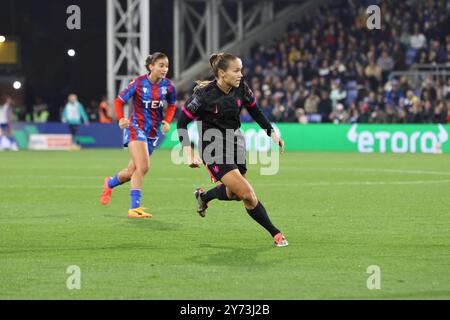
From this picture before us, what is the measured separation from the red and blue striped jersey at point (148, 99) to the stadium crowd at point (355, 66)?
66.0 ft

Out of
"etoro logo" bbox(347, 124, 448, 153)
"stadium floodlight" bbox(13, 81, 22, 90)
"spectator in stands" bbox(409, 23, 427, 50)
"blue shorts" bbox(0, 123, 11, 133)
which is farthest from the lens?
"stadium floodlight" bbox(13, 81, 22, 90)

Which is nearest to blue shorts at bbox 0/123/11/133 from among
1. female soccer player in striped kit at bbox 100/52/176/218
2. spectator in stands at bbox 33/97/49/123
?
spectator in stands at bbox 33/97/49/123

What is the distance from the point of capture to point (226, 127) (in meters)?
10.9

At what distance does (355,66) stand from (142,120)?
78.7 feet

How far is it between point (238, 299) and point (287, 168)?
1696cm

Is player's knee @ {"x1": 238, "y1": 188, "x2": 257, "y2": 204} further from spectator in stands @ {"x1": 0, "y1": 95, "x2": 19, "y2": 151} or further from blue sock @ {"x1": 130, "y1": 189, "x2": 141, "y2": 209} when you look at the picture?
spectator in stands @ {"x1": 0, "y1": 95, "x2": 19, "y2": 151}

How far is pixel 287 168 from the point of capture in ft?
80.5

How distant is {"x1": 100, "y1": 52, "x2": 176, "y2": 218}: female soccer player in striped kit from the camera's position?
45.3 feet

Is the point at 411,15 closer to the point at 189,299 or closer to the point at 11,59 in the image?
the point at 11,59

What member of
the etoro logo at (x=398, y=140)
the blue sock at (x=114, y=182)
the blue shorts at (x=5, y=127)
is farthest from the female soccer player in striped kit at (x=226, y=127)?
the blue shorts at (x=5, y=127)

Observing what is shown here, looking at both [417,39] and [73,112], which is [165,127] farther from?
[417,39]

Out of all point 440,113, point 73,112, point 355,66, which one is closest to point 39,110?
point 73,112

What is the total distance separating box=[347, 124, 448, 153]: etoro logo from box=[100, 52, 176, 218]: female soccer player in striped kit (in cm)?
1899

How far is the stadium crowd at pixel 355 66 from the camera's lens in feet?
112
